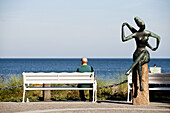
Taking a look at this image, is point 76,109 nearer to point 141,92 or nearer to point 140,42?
point 141,92

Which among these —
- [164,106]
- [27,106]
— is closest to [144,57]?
[164,106]

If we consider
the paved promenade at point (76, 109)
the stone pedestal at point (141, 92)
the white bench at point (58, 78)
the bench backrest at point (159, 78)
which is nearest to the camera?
the paved promenade at point (76, 109)

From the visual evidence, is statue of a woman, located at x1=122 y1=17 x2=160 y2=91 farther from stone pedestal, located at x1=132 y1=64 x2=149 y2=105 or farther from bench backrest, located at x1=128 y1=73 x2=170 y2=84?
bench backrest, located at x1=128 y1=73 x2=170 y2=84

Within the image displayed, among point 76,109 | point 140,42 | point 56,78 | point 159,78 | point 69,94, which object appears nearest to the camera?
point 76,109

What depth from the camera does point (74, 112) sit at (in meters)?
9.77

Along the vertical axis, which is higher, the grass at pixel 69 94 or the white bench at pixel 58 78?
the white bench at pixel 58 78

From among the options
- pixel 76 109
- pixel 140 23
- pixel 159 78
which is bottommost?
pixel 76 109

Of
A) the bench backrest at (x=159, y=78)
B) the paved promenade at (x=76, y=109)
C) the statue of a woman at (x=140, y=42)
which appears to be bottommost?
the paved promenade at (x=76, y=109)

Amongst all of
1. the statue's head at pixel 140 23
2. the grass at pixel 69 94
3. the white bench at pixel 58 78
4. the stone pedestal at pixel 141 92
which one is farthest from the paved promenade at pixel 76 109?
the grass at pixel 69 94

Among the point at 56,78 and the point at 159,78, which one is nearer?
the point at 159,78

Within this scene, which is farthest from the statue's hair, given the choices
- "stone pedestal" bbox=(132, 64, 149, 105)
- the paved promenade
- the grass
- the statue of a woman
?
the grass

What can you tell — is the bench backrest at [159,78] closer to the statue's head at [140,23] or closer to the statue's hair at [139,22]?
the statue's head at [140,23]

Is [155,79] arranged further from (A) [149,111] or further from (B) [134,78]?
(A) [149,111]

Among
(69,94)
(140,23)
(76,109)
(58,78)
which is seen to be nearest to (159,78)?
(140,23)
